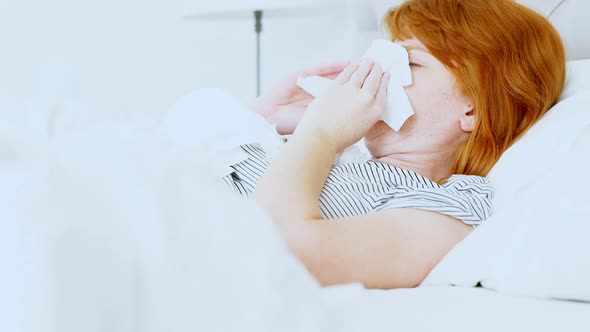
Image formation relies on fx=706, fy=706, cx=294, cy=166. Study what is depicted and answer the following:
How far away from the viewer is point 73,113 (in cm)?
117

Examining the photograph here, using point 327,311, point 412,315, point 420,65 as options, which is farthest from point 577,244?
point 420,65

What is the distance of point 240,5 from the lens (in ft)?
7.98

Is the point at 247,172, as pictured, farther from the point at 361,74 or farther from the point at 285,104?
the point at 285,104

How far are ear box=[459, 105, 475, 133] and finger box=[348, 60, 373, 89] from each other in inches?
7.4

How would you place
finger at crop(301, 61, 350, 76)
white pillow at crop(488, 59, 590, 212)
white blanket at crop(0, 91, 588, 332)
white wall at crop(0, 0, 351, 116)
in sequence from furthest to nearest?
white wall at crop(0, 0, 351, 116), finger at crop(301, 61, 350, 76), white pillow at crop(488, 59, 590, 212), white blanket at crop(0, 91, 588, 332)

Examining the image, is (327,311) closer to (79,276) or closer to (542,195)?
(79,276)

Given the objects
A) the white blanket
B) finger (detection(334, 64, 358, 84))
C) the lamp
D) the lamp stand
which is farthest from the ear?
the lamp stand

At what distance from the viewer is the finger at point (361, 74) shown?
117 cm

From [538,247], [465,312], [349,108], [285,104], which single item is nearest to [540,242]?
[538,247]

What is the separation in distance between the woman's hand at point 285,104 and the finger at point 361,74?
241 millimetres

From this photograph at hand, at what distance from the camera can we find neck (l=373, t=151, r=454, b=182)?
48.4 inches

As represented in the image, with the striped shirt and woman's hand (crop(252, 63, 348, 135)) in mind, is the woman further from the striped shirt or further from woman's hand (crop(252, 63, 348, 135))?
woman's hand (crop(252, 63, 348, 135))

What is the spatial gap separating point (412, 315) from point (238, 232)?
0.25 meters

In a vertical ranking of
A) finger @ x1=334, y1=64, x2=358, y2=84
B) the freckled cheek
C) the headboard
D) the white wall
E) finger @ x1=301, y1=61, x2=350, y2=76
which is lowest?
the white wall
